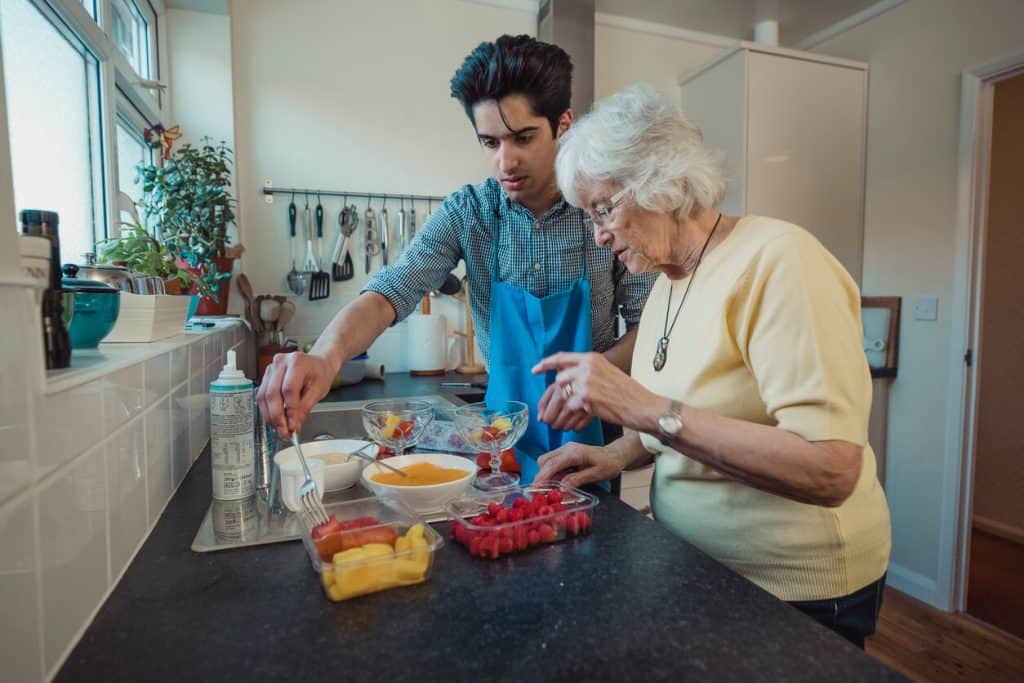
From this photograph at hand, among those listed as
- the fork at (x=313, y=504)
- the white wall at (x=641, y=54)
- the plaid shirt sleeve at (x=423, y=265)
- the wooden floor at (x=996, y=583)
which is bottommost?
the wooden floor at (x=996, y=583)

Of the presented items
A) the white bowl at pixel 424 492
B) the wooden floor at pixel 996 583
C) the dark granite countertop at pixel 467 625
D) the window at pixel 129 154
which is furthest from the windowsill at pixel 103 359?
the wooden floor at pixel 996 583

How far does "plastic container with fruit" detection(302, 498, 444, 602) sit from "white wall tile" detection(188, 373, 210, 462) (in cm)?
55

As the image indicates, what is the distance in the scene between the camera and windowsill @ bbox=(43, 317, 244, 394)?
20.6 inches

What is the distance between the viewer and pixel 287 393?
0.89 metres

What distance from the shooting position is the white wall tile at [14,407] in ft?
1.37

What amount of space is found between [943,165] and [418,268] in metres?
2.37

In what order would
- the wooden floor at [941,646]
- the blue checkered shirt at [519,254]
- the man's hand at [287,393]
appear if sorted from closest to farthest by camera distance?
the man's hand at [287,393], the blue checkered shirt at [519,254], the wooden floor at [941,646]

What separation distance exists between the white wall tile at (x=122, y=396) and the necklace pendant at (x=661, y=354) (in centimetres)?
77

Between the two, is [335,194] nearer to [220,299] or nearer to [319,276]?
[319,276]

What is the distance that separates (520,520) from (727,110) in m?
2.47

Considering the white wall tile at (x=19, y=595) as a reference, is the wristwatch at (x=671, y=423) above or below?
above

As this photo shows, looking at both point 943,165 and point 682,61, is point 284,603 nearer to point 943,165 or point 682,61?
point 943,165

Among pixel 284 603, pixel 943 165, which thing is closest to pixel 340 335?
pixel 284 603

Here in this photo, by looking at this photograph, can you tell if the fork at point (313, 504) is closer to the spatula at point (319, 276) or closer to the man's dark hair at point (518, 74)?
the man's dark hair at point (518, 74)
